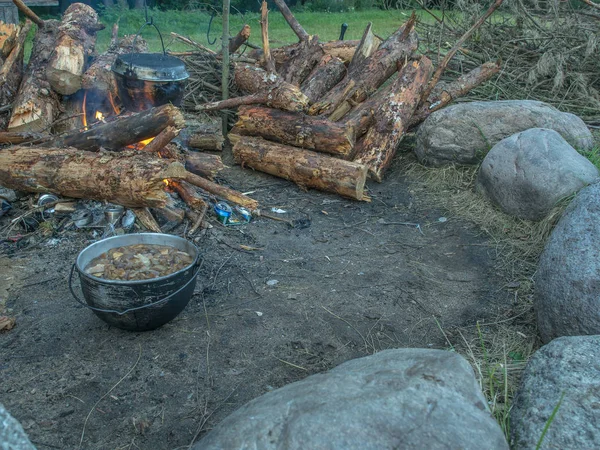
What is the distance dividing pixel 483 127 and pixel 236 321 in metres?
3.95

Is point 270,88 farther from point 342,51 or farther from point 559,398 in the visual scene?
point 559,398

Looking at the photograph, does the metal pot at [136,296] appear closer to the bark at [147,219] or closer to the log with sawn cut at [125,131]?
the bark at [147,219]

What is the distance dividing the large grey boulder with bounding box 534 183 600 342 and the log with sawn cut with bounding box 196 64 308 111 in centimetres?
362

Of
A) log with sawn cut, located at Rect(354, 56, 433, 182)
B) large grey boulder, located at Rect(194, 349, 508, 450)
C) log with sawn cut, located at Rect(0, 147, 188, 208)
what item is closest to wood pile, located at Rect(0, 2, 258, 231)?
log with sawn cut, located at Rect(0, 147, 188, 208)

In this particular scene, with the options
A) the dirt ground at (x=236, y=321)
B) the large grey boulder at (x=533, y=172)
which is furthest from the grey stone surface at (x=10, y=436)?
the large grey boulder at (x=533, y=172)

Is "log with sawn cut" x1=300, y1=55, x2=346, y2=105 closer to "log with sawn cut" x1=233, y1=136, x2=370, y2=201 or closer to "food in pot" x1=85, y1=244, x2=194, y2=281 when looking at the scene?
"log with sawn cut" x1=233, y1=136, x2=370, y2=201

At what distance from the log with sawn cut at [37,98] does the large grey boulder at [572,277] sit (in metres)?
5.41

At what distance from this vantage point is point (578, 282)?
12.0 feet

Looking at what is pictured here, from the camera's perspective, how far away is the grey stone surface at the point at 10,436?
1.80 metres

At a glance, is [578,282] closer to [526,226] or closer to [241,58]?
[526,226]

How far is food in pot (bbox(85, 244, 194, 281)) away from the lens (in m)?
3.80

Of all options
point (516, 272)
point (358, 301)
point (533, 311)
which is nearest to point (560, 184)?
point (516, 272)

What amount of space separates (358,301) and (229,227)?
1.65 meters

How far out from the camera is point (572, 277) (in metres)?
3.70
